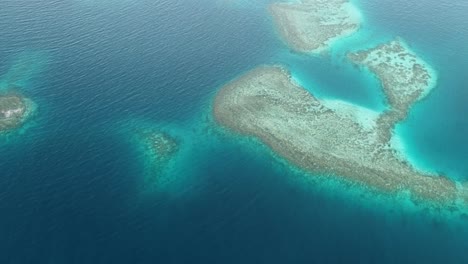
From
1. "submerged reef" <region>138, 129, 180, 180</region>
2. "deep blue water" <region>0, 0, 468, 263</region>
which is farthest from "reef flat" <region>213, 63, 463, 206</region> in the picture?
"submerged reef" <region>138, 129, 180, 180</region>

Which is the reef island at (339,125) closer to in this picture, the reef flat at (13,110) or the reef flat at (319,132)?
the reef flat at (319,132)

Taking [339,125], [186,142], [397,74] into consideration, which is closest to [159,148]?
[186,142]

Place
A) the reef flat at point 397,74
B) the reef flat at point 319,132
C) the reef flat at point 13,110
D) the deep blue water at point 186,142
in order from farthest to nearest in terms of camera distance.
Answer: the reef flat at point 397,74 → the reef flat at point 13,110 → the reef flat at point 319,132 → the deep blue water at point 186,142

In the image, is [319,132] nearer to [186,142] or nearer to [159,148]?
[186,142]

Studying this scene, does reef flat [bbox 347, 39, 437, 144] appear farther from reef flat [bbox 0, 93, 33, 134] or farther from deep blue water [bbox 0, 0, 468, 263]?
reef flat [bbox 0, 93, 33, 134]

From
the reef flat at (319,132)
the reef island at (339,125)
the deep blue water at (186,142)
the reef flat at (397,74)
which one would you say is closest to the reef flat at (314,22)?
the deep blue water at (186,142)

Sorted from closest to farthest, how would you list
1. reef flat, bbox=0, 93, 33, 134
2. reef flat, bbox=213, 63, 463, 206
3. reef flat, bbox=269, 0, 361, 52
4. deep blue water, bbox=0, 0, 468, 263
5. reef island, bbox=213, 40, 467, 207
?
deep blue water, bbox=0, 0, 468, 263 < reef flat, bbox=213, 63, 463, 206 < reef island, bbox=213, 40, 467, 207 < reef flat, bbox=0, 93, 33, 134 < reef flat, bbox=269, 0, 361, 52

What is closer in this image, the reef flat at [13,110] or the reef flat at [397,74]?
the reef flat at [13,110]

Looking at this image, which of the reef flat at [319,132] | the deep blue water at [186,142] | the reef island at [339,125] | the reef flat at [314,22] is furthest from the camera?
the reef flat at [314,22]
